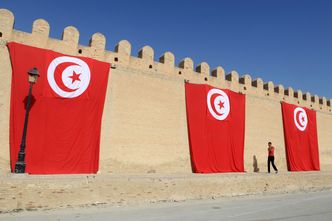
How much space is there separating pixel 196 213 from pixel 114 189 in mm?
2121

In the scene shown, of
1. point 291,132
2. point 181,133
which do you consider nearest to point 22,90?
point 181,133

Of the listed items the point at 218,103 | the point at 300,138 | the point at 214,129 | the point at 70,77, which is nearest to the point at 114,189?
the point at 70,77

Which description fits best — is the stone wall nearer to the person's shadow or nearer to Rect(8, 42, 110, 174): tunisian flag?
the person's shadow

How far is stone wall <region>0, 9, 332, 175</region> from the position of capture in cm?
854

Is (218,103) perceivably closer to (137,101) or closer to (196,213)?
(137,101)

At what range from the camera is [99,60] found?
9.80 metres

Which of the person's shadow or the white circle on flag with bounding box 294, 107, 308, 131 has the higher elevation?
the white circle on flag with bounding box 294, 107, 308, 131

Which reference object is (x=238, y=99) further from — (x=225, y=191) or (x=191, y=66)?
(x=225, y=191)

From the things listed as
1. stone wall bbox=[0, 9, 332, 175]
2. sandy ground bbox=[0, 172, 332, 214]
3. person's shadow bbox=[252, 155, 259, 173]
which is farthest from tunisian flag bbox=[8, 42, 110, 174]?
person's shadow bbox=[252, 155, 259, 173]

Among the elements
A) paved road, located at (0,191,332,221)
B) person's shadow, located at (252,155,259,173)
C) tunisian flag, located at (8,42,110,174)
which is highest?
tunisian flag, located at (8,42,110,174)

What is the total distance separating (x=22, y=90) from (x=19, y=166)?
7.87 feet

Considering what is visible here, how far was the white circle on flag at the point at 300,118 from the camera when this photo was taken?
1608cm

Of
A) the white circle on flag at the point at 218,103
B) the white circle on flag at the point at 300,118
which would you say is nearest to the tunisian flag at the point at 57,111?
the white circle on flag at the point at 218,103

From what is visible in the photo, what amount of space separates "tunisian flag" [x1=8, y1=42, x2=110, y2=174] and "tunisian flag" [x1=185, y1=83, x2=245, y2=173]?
13.0 ft
